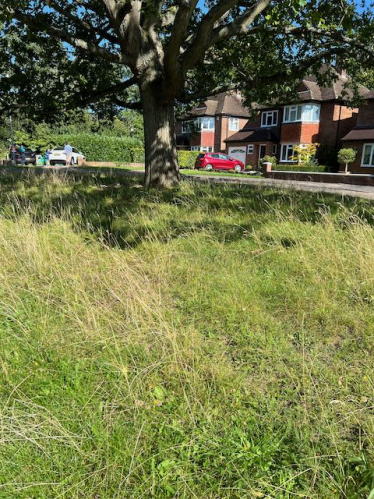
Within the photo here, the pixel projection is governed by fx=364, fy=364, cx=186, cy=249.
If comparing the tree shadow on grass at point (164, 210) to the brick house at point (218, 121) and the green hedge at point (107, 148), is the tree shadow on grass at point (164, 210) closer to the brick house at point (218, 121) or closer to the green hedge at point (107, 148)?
the green hedge at point (107, 148)

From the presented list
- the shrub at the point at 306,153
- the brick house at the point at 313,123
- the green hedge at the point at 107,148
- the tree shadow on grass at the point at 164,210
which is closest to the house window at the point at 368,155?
the brick house at the point at 313,123

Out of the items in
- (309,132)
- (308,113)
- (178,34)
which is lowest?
(178,34)

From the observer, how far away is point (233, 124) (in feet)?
148

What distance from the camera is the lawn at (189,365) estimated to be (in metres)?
1.82

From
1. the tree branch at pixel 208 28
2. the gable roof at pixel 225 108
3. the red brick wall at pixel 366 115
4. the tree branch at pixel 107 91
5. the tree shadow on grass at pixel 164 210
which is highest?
the gable roof at pixel 225 108

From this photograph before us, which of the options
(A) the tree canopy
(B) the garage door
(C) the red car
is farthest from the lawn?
(B) the garage door

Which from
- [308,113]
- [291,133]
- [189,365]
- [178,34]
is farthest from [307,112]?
[189,365]

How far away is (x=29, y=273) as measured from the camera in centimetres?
412

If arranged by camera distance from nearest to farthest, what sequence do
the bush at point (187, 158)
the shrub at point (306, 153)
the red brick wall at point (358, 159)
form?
1. the red brick wall at point (358, 159)
2. the shrub at point (306, 153)
3. the bush at point (187, 158)

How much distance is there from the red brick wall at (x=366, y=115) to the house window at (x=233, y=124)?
56.4 ft

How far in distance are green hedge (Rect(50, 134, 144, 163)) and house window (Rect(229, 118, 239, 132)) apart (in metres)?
12.8

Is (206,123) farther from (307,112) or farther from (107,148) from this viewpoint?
(307,112)

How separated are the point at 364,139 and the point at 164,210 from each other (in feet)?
92.1

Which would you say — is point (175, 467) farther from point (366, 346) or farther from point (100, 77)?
point (100, 77)
